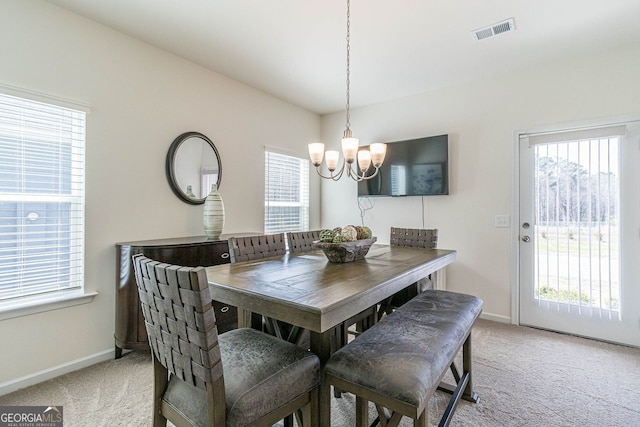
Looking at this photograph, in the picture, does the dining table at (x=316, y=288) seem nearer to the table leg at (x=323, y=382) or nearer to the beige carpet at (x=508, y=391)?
the table leg at (x=323, y=382)

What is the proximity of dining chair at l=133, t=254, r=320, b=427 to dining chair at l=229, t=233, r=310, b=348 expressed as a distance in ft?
1.74

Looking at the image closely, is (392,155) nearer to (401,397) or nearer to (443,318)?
(443,318)

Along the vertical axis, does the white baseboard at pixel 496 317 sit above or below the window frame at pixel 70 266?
below

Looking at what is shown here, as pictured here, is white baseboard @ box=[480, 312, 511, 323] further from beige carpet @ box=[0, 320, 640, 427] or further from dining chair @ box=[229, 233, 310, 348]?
dining chair @ box=[229, 233, 310, 348]

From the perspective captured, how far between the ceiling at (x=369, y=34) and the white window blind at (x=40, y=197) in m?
0.93

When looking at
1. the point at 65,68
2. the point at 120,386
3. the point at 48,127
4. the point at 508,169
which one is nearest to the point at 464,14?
the point at 508,169

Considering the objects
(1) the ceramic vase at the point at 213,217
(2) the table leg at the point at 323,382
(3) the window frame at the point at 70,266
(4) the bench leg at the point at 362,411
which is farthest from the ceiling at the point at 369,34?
(4) the bench leg at the point at 362,411

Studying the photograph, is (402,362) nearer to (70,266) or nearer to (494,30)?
(70,266)

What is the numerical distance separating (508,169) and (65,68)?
4.20 m

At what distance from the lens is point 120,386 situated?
2168mm

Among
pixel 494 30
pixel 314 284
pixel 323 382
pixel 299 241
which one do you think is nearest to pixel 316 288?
pixel 314 284

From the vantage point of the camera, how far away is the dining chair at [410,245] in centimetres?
283

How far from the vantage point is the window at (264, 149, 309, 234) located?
409cm

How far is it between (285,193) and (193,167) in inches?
57.5
